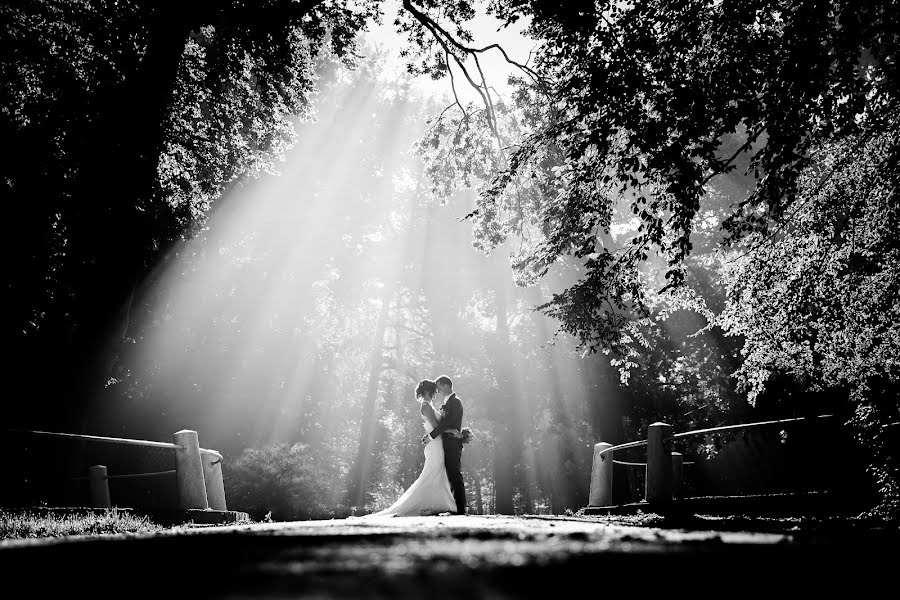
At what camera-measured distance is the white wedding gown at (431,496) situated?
11.0 meters

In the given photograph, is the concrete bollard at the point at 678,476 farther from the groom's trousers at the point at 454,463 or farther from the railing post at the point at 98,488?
the railing post at the point at 98,488

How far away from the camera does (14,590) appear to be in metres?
1.84

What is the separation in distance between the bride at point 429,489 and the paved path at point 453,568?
821cm

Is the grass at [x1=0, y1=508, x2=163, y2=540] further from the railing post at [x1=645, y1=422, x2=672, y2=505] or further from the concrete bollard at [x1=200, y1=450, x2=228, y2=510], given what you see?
the railing post at [x1=645, y1=422, x2=672, y2=505]

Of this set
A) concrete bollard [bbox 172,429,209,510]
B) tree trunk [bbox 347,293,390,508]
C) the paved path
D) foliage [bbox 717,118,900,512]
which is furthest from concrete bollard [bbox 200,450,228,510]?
tree trunk [bbox 347,293,390,508]

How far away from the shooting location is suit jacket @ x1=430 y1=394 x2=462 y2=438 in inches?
419

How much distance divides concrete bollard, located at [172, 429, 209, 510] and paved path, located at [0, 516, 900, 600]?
926cm

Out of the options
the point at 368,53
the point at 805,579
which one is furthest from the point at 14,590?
the point at 368,53

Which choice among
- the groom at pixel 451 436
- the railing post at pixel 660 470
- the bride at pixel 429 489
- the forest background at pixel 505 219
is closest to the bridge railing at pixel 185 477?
the forest background at pixel 505 219

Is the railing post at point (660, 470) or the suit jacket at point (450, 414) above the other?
the suit jacket at point (450, 414)

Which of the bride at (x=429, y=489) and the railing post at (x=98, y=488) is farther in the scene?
the railing post at (x=98, y=488)

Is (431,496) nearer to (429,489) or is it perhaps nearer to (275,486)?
(429,489)

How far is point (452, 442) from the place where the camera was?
10836 millimetres

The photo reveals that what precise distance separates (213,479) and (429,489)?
16.2 feet
